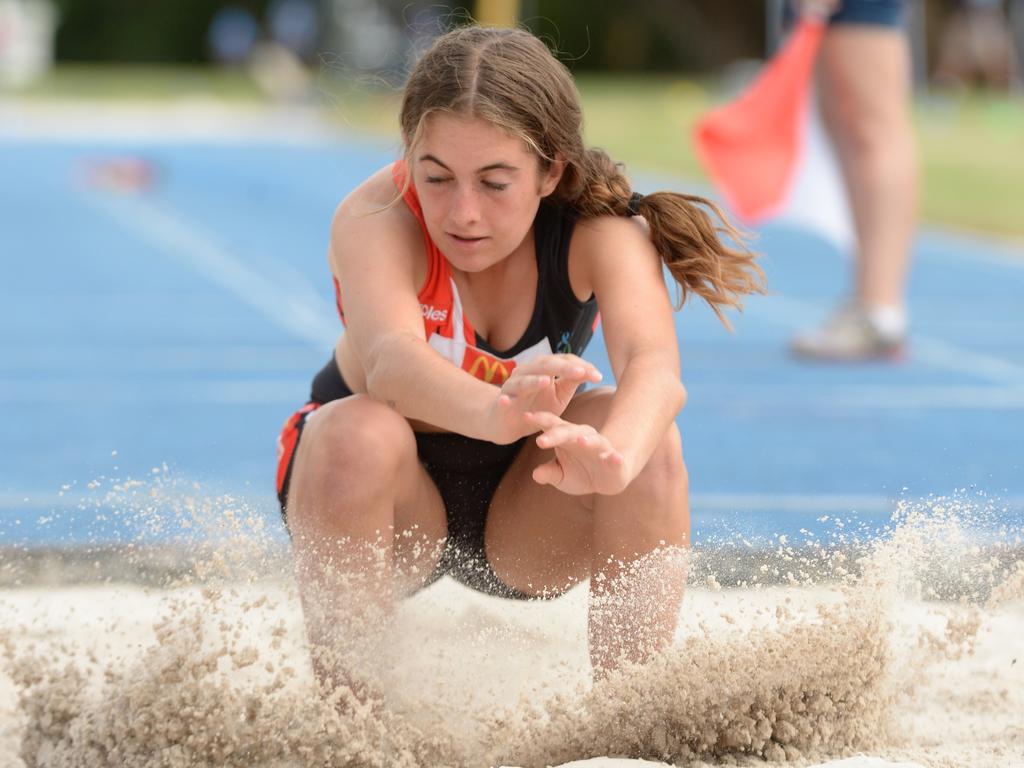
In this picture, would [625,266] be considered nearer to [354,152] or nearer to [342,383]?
[342,383]

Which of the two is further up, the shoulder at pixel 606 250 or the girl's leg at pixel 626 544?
the shoulder at pixel 606 250

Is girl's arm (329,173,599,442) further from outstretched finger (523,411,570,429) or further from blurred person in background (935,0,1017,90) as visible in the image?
blurred person in background (935,0,1017,90)

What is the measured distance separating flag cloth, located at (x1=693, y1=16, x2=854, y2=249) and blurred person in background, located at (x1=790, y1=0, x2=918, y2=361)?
173 millimetres

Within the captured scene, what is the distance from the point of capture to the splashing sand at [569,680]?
2559 mm

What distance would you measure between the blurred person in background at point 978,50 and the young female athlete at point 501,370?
2780 centimetres

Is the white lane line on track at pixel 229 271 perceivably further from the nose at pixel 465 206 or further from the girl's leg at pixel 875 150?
the nose at pixel 465 206

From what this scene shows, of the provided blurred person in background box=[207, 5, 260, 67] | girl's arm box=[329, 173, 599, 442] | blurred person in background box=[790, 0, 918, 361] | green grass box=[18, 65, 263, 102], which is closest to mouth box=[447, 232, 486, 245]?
girl's arm box=[329, 173, 599, 442]

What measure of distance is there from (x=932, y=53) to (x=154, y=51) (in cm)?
1724

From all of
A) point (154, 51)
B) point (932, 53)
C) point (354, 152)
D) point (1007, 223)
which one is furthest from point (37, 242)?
point (154, 51)

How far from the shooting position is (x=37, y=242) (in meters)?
10.8

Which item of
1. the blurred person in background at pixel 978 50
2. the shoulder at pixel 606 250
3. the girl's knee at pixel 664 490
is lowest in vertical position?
the blurred person in background at pixel 978 50

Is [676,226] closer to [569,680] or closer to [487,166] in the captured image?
[487,166]

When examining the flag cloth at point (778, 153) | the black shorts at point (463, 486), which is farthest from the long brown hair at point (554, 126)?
the flag cloth at point (778, 153)

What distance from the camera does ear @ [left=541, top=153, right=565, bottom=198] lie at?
9.20 feet
